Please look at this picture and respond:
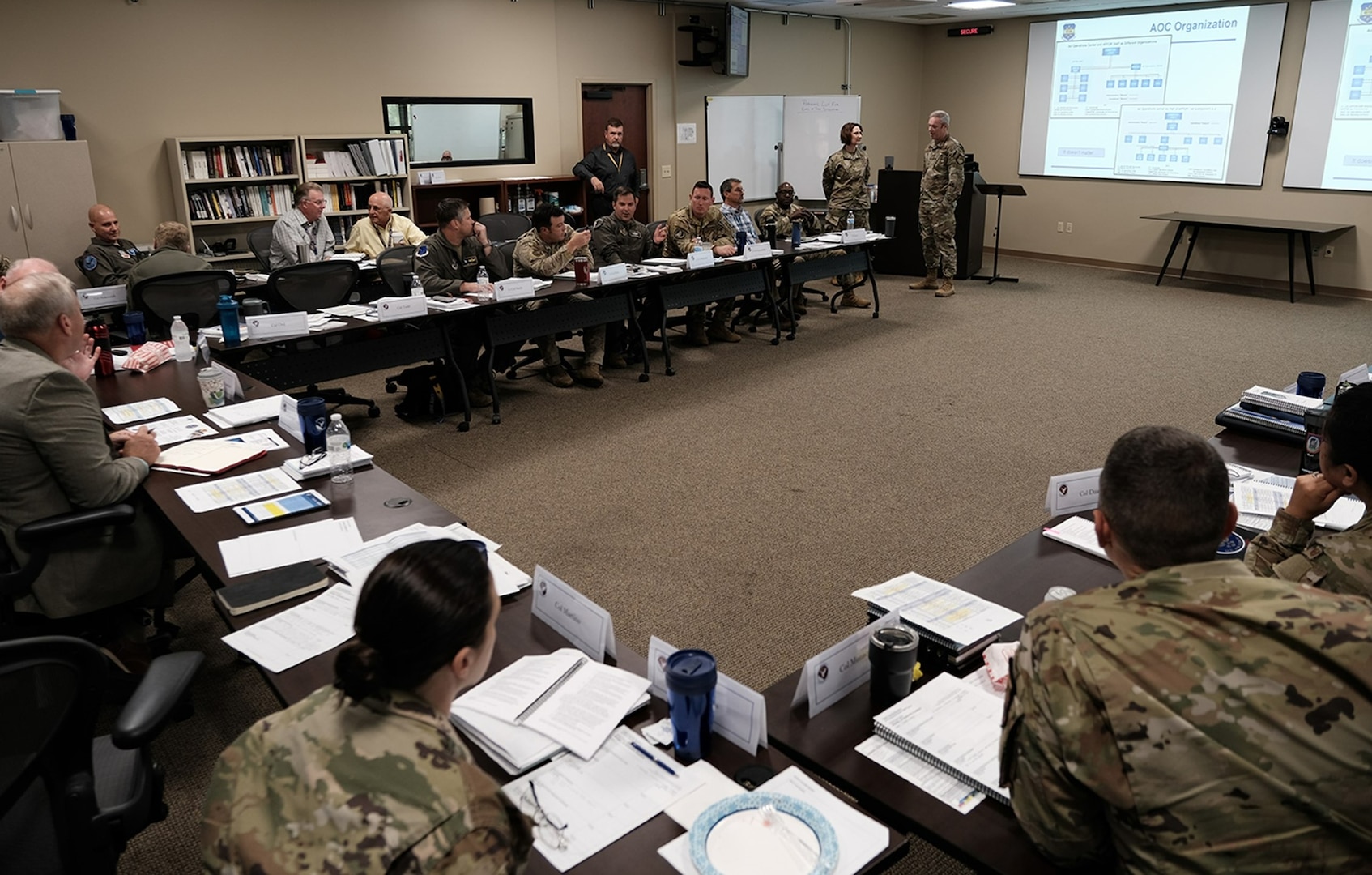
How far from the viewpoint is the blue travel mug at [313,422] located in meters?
2.65

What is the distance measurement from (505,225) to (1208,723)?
261 inches

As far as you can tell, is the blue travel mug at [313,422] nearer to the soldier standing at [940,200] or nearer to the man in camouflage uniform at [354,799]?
the man in camouflage uniform at [354,799]

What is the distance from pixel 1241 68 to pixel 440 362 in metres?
8.17

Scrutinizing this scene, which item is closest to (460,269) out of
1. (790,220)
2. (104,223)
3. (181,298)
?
(181,298)

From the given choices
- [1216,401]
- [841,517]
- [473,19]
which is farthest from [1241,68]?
[841,517]

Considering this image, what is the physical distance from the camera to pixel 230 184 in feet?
21.9

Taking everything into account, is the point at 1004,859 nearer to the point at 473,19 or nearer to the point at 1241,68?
the point at 473,19

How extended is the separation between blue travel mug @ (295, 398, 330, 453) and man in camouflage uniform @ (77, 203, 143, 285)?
386 centimetres

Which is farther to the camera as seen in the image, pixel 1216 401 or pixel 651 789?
pixel 1216 401

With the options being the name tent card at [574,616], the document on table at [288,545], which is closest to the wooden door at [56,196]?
the document on table at [288,545]

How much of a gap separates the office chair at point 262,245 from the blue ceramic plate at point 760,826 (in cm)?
584

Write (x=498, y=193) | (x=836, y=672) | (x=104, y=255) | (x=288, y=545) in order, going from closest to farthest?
1. (x=836, y=672)
2. (x=288, y=545)
3. (x=104, y=255)
4. (x=498, y=193)

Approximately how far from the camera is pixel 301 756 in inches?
41.3

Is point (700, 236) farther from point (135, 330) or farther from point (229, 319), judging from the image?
point (135, 330)
